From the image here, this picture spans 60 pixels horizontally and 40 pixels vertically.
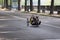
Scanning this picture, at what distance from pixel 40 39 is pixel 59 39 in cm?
101

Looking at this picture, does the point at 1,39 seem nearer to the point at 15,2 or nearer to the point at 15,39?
the point at 15,39

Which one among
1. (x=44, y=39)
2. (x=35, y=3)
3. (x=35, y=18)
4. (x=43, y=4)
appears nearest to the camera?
(x=44, y=39)

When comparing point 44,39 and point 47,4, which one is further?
point 47,4

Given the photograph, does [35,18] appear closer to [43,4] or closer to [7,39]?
[7,39]

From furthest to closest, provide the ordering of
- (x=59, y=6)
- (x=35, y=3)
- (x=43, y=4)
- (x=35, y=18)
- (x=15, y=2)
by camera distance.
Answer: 1. (x=15, y=2)
2. (x=35, y=3)
3. (x=43, y=4)
4. (x=59, y=6)
5. (x=35, y=18)

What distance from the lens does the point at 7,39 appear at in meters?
13.3

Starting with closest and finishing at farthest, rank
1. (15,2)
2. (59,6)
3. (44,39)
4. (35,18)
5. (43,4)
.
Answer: (44,39) → (35,18) → (59,6) → (43,4) → (15,2)

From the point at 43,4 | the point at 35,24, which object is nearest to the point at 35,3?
the point at 43,4

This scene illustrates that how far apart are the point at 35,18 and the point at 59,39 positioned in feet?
24.6

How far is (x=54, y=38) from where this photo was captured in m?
A: 13.6

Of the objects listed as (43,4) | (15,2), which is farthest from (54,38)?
(15,2)

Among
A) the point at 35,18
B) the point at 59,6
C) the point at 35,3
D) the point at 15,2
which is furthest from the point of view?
the point at 15,2

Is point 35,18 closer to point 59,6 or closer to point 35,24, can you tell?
point 35,24

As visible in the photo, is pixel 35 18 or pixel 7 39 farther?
pixel 35 18
